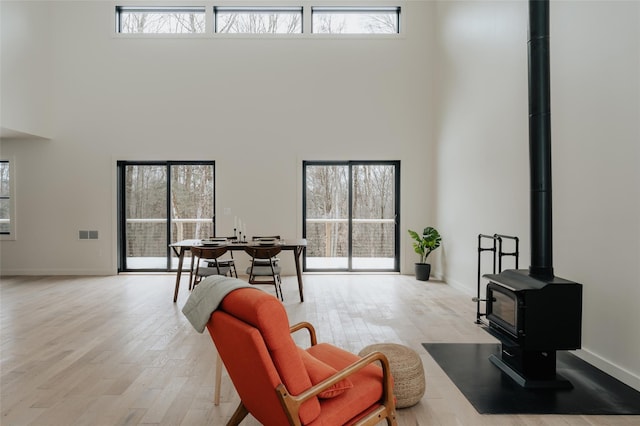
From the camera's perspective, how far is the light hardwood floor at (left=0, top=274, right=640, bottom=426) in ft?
8.50

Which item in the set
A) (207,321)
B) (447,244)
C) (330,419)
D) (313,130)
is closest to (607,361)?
(330,419)

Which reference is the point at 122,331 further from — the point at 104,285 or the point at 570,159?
the point at 570,159

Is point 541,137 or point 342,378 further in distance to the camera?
point 541,137

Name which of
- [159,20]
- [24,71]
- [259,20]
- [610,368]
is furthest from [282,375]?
[159,20]

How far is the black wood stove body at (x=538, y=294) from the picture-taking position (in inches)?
116

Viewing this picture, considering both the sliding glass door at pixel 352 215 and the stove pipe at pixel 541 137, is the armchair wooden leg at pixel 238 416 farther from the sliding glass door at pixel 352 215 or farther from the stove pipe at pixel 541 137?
the sliding glass door at pixel 352 215

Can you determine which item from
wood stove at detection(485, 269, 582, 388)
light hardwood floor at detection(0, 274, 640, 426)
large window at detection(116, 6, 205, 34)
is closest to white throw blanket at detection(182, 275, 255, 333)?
light hardwood floor at detection(0, 274, 640, 426)

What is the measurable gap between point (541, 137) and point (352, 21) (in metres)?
5.67

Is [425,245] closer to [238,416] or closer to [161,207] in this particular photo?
[161,207]

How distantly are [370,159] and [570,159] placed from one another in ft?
14.0

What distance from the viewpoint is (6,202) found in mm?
7652

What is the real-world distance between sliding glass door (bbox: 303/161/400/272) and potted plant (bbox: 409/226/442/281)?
651 mm

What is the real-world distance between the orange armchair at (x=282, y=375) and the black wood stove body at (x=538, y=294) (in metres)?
1.46

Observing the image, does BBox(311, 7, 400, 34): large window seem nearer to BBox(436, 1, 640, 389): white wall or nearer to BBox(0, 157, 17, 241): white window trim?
BBox(436, 1, 640, 389): white wall
